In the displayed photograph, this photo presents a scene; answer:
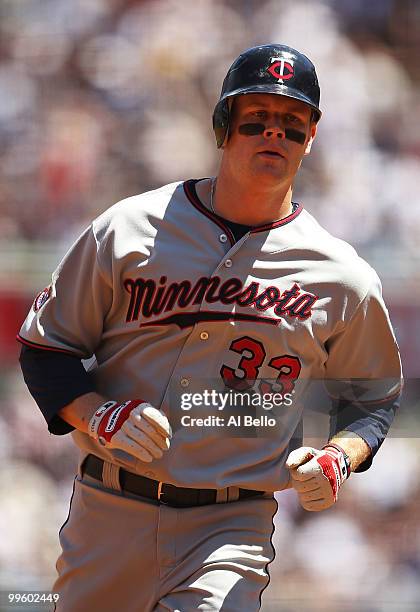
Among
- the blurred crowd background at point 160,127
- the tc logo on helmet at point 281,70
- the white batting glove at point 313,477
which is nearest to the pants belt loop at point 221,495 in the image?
the white batting glove at point 313,477

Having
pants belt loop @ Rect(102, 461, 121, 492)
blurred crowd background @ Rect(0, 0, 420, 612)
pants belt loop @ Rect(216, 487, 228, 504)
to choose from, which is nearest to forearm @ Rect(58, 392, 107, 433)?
pants belt loop @ Rect(102, 461, 121, 492)

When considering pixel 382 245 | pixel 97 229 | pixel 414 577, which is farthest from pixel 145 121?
pixel 414 577

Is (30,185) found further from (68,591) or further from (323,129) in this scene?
(68,591)

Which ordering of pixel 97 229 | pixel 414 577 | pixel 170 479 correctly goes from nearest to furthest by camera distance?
pixel 170 479 → pixel 97 229 → pixel 414 577

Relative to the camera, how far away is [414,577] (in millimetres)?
3537

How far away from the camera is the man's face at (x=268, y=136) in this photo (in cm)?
226

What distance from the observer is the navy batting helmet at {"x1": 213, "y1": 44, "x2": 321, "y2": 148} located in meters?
2.28

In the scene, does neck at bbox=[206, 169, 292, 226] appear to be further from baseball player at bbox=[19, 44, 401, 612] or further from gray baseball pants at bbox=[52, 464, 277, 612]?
gray baseball pants at bbox=[52, 464, 277, 612]

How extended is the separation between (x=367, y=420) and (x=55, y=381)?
2.27 feet

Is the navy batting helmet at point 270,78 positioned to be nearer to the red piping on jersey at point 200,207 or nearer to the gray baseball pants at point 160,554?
the red piping on jersey at point 200,207

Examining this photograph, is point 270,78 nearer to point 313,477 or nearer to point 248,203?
point 248,203

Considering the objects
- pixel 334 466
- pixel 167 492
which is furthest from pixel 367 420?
pixel 167 492

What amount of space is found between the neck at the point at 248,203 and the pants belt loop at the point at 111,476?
1.96ft

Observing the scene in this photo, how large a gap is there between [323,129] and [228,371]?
1.72 meters
